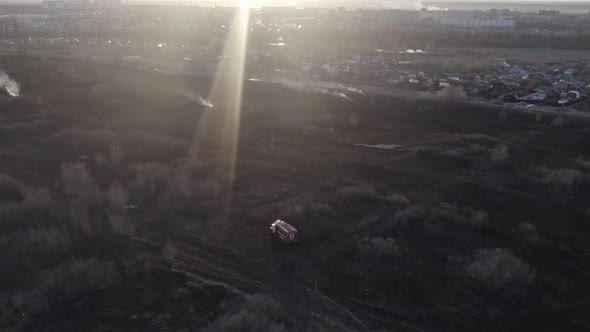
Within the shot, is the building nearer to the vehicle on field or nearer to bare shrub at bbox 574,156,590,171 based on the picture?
bare shrub at bbox 574,156,590,171

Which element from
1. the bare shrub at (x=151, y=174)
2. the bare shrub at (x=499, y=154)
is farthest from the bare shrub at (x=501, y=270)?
the bare shrub at (x=151, y=174)

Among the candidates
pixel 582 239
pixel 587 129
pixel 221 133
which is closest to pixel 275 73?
pixel 221 133

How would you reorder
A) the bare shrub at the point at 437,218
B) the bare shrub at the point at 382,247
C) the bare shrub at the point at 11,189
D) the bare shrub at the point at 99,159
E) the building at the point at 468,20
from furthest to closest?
the building at the point at 468,20 → the bare shrub at the point at 99,159 → the bare shrub at the point at 11,189 → the bare shrub at the point at 437,218 → the bare shrub at the point at 382,247

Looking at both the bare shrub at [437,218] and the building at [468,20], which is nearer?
the bare shrub at [437,218]

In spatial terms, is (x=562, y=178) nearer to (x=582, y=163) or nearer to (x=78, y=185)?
(x=582, y=163)

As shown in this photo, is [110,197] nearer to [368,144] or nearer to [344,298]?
[344,298]

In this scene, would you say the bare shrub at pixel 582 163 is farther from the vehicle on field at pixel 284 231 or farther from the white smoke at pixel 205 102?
the white smoke at pixel 205 102

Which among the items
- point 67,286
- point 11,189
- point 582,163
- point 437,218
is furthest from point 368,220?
point 11,189
